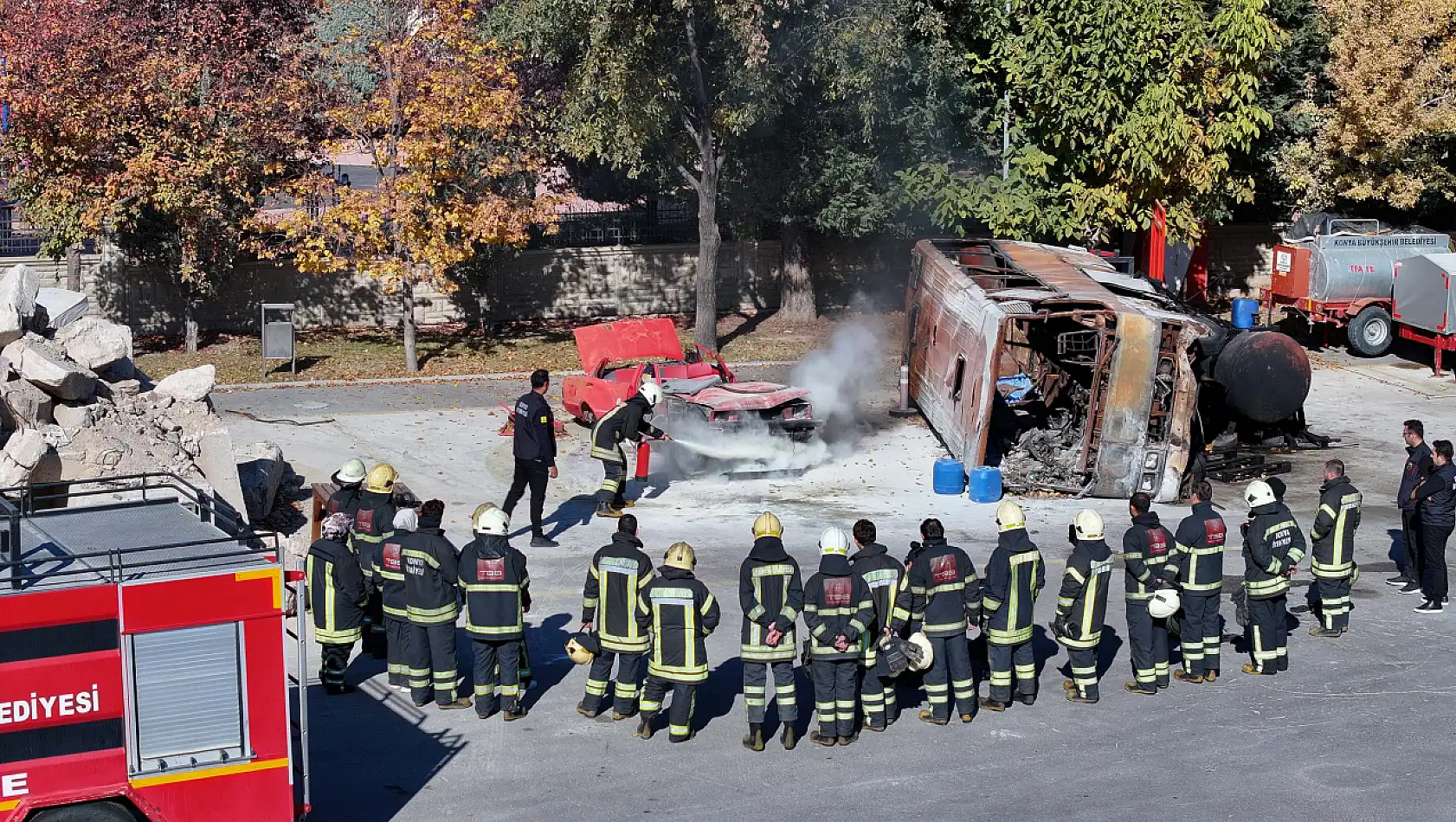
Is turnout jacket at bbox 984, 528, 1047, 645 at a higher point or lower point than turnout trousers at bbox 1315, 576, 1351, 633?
higher

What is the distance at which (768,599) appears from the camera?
10078 mm

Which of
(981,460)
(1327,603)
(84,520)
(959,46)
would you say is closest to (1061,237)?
(959,46)

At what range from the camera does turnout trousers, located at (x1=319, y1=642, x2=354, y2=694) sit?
11227 millimetres

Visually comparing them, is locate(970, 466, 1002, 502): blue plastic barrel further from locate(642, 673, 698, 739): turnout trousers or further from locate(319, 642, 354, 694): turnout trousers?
locate(319, 642, 354, 694): turnout trousers

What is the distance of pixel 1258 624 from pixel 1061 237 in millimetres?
15045

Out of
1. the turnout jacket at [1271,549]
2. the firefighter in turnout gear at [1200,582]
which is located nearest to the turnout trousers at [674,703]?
the firefighter in turnout gear at [1200,582]

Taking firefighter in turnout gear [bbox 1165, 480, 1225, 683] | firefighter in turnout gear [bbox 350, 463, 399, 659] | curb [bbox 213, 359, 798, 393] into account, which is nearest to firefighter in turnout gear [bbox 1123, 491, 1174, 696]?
firefighter in turnout gear [bbox 1165, 480, 1225, 683]

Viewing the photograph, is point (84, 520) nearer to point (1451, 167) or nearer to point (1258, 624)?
point (1258, 624)

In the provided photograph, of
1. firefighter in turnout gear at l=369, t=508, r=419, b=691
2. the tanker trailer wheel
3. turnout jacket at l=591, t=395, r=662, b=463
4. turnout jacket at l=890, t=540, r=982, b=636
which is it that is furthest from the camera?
the tanker trailer wheel

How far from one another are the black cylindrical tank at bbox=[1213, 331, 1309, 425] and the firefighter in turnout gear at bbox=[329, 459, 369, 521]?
11563 millimetres

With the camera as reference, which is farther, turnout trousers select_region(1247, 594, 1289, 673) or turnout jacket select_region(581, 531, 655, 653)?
turnout trousers select_region(1247, 594, 1289, 673)

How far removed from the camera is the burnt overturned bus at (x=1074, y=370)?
1695 cm

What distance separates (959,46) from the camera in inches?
1079

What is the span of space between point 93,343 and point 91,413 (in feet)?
4.79
